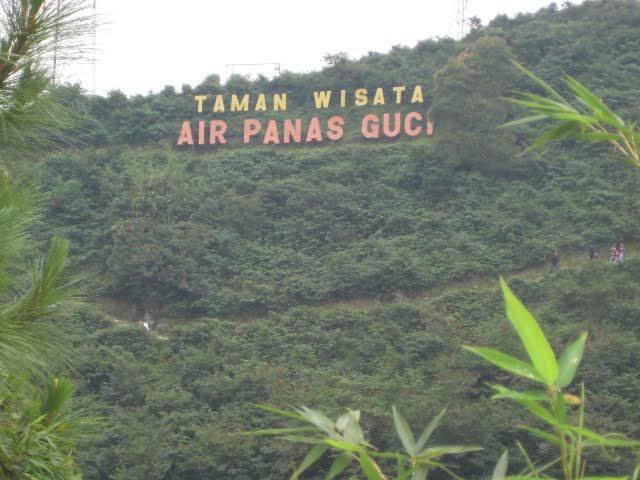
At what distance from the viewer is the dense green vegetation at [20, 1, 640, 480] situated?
17.2m

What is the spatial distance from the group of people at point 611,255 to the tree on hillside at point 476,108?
137 inches

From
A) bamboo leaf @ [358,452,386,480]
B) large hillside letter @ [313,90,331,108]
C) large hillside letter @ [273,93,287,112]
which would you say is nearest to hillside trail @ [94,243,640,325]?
large hillside letter @ [313,90,331,108]

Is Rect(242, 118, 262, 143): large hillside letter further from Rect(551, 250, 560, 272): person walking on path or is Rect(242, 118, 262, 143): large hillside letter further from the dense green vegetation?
Rect(551, 250, 560, 272): person walking on path

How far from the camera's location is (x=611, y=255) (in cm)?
2206

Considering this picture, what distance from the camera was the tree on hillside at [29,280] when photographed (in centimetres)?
295

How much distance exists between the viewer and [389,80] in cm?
2992

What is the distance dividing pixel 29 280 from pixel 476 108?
896 inches

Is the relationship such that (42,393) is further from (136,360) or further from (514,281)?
(514,281)

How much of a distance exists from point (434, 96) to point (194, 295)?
774 cm

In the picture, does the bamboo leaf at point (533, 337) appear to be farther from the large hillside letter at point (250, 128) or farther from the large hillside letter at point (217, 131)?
the large hillside letter at point (217, 131)

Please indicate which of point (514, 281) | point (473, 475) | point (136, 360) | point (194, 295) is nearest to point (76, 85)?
point (473, 475)

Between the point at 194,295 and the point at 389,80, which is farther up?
the point at 389,80

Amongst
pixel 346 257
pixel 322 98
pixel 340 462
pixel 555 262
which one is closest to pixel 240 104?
pixel 322 98

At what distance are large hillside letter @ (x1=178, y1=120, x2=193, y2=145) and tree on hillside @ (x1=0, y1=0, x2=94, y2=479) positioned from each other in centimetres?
2633
